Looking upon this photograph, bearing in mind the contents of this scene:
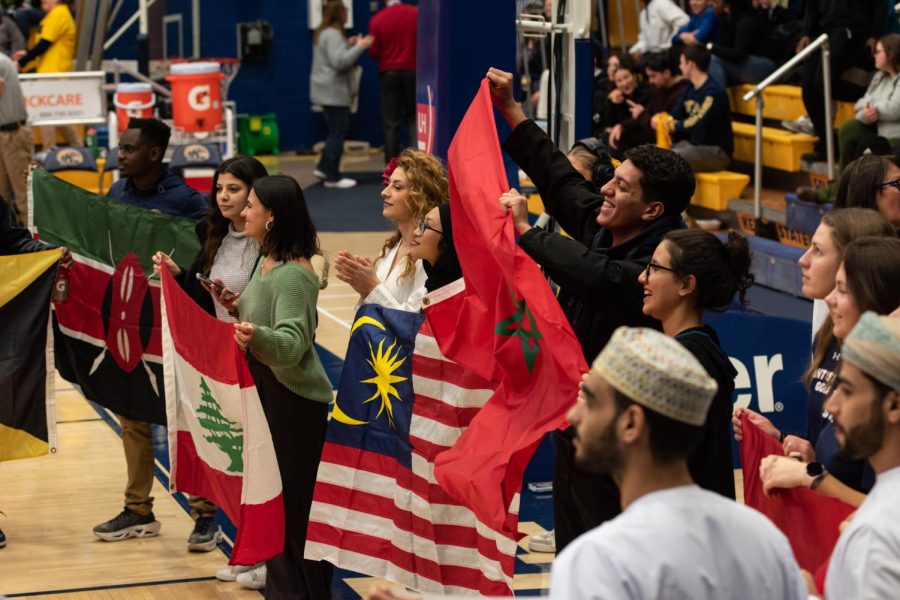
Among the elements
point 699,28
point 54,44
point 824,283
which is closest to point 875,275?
point 824,283

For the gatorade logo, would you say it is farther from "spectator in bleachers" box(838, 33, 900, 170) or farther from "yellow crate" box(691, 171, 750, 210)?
"spectator in bleachers" box(838, 33, 900, 170)

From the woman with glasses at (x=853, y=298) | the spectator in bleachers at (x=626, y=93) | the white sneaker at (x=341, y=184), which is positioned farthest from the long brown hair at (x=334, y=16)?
the woman with glasses at (x=853, y=298)

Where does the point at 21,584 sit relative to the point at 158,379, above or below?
below

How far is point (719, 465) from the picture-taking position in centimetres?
375

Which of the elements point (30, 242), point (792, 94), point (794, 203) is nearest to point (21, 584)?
point (30, 242)

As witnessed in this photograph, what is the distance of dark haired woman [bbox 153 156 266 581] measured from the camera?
560 centimetres

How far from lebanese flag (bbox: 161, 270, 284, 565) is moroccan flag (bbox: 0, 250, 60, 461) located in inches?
31.3

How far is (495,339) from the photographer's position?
4.60m

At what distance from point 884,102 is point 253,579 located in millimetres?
6414

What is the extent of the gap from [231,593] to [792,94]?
30.2ft

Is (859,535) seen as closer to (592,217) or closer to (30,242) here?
(592,217)

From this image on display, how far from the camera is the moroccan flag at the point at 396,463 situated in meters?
5.02

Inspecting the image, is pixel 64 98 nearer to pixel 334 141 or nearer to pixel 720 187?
pixel 334 141

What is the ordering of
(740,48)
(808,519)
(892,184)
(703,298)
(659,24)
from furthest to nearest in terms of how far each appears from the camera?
(659,24)
(740,48)
(892,184)
(703,298)
(808,519)
